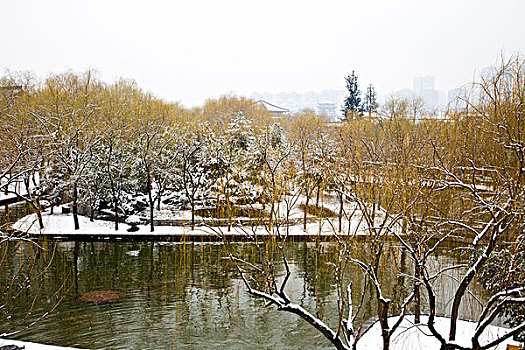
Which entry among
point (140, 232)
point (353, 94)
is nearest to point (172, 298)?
point (140, 232)

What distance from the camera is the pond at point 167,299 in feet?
22.1

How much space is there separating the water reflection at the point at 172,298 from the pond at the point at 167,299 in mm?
17

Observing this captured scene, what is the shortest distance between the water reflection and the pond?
0.02m

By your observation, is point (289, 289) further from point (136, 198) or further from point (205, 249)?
point (136, 198)

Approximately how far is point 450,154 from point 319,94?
154262mm

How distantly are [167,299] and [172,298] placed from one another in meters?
0.09

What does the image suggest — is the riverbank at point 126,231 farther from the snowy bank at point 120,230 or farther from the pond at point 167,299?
the pond at point 167,299

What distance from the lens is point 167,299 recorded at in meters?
8.16

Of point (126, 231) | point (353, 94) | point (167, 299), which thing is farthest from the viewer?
point (353, 94)

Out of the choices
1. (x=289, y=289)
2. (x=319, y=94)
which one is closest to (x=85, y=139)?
(x=289, y=289)

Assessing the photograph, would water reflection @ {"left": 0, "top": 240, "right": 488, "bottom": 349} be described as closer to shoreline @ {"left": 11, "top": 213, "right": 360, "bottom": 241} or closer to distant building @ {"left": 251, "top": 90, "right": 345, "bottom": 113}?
shoreline @ {"left": 11, "top": 213, "right": 360, "bottom": 241}

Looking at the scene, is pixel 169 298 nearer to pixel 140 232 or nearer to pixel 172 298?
pixel 172 298

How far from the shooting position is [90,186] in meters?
14.8

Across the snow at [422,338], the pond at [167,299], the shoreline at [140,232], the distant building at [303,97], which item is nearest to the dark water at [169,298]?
the pond at [167,299]
